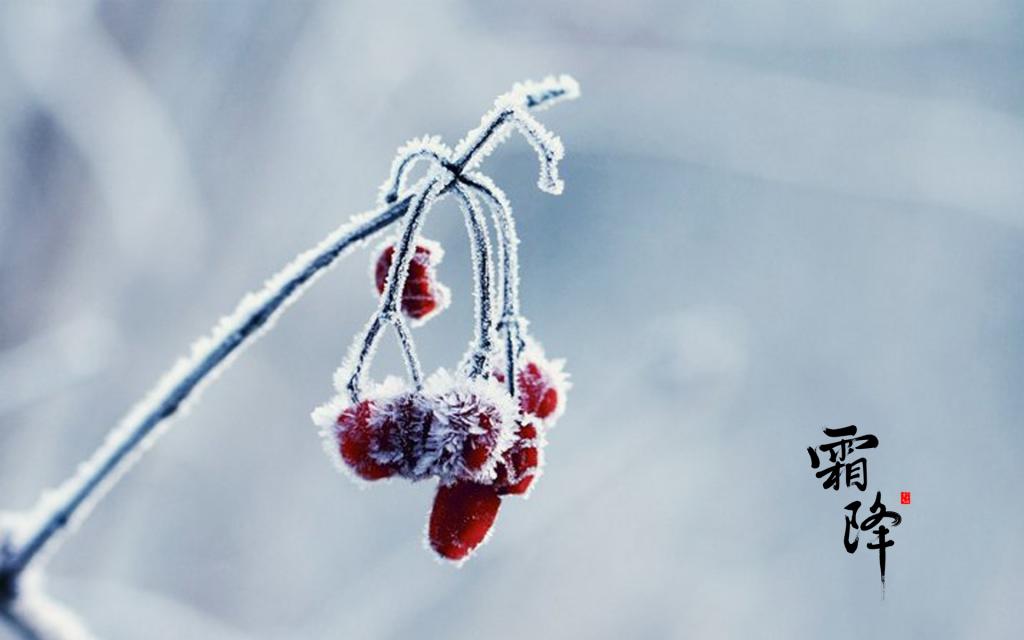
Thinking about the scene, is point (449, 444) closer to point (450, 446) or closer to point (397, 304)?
point (450, 446)

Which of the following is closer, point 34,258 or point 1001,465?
point 34,258

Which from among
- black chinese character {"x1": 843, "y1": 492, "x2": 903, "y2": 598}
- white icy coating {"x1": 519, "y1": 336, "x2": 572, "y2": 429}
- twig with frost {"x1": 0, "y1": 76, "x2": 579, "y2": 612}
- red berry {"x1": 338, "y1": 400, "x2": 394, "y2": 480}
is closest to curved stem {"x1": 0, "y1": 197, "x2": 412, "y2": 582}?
twig with frost {"x1": 0, "y1": 76, "x2": 579, "y2": 612}

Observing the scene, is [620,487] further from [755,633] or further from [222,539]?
[222,539]

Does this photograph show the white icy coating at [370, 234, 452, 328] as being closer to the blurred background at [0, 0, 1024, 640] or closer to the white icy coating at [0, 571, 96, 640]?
the white icy coating at [0, 571, 96, 640]

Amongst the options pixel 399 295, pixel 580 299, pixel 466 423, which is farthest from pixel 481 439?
pixel 580 299

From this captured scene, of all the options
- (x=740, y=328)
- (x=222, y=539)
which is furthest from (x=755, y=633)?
(x=222, y=539)

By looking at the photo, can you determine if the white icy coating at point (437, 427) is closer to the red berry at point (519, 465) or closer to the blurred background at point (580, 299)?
the red berry at point (519, 465)

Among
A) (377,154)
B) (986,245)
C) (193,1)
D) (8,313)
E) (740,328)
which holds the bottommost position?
(8,313)
